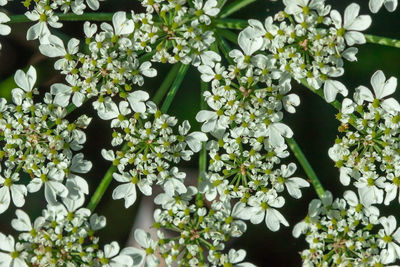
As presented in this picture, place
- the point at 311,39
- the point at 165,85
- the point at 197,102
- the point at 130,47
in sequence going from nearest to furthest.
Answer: the point at 311,39, the point at 130,47, the point at 165,85, the point at 197,102

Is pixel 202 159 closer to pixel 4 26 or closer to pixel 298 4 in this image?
pixel 298 4

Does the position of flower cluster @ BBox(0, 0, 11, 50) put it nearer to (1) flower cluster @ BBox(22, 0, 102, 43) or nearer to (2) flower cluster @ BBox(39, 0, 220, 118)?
(1) flower cluster @ BBox(22, 0, 102, 43)

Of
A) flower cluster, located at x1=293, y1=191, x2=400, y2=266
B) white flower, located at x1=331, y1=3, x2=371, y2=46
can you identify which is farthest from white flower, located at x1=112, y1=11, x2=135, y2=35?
flower cluster, located at x1=293, y1=191, x2=400, y2=266

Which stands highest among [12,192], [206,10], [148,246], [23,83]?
[206,10]

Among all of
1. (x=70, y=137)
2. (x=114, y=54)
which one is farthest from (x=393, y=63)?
(x=70, y=137)

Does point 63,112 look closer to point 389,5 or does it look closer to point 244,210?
point 244,210

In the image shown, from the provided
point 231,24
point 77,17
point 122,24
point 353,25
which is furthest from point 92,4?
point 353,25

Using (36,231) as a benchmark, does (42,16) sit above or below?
above
